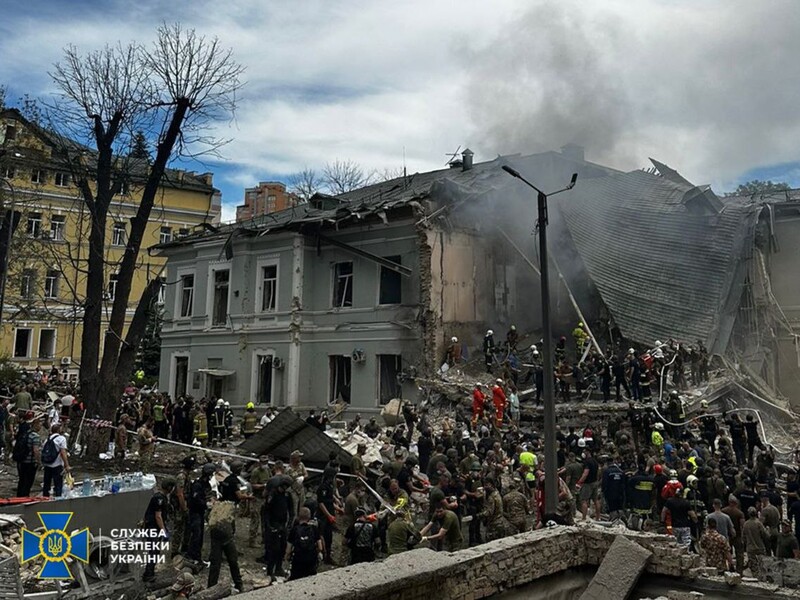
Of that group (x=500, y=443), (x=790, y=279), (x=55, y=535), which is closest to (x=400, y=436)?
(x=500, y=443)

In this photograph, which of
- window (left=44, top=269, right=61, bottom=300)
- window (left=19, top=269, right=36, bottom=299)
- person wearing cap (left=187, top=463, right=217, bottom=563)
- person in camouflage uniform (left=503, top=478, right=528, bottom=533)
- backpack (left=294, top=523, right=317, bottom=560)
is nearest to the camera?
backpack (left=294, top=523, right=317, bottom=560)

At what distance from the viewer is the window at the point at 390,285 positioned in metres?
23.6

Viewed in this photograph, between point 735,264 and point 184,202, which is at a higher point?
point 184,202

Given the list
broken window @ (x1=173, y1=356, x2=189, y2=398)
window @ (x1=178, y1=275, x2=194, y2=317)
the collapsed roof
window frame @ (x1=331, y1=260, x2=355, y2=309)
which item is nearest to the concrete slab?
the collapsed roof

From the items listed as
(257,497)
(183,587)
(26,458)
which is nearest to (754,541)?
(257,497)

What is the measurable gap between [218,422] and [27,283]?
63.0ft

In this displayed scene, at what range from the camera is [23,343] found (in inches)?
1591

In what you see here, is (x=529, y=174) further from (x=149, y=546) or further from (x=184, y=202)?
(x=184, y=202)

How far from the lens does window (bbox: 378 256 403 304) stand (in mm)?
23562

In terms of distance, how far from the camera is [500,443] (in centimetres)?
1638

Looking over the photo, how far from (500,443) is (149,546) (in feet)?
31.4

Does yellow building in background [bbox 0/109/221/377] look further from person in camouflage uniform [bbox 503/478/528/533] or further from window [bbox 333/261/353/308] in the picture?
person in camouflage uniform [bbox 503/478/528/533]

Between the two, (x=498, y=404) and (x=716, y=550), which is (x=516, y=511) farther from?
(x=498, y=404)

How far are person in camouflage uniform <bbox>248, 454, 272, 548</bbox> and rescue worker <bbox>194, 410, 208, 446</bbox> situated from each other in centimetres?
650
